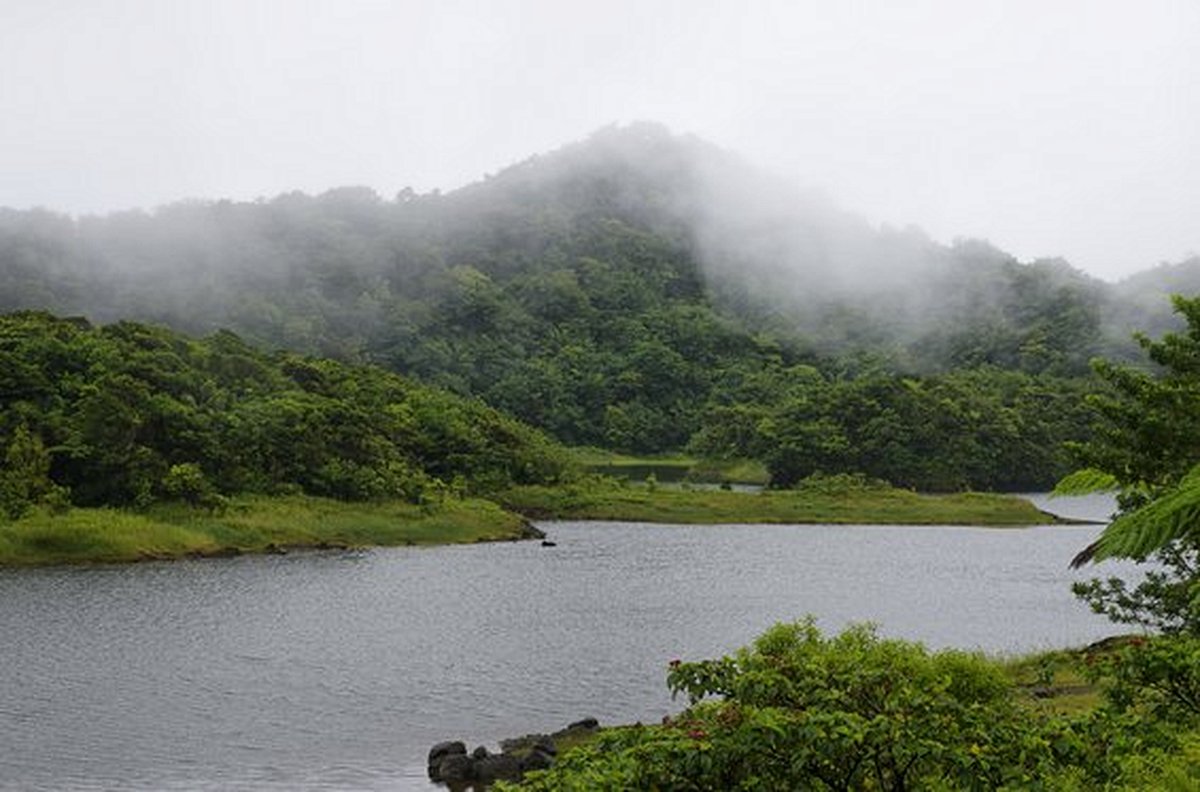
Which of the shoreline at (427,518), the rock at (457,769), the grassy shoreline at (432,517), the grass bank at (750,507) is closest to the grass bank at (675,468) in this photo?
the grass bank at (750,507)

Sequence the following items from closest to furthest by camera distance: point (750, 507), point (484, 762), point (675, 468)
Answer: point (484, 762)
point (750, 507)
point (675, 468)

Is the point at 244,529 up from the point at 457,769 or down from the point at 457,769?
up

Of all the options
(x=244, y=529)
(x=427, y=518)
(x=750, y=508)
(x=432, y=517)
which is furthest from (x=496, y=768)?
(x=750, y=508)

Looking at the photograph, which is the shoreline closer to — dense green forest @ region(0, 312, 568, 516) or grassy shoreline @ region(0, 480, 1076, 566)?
grassy shoreline @ region(0, 480, 1076, 566)

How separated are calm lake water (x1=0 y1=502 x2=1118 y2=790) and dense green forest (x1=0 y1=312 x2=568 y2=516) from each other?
11393 mm

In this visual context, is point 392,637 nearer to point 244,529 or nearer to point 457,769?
point 457,769

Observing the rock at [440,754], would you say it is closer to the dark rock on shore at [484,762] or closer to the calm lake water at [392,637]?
the dark rock on shore at [484,762]

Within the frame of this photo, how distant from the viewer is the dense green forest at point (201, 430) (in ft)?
233

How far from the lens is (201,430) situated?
251ft

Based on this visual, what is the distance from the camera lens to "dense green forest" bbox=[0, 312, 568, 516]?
71000 millimetres

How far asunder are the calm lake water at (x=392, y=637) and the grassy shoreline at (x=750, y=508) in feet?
68.4

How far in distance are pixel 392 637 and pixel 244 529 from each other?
100 ft

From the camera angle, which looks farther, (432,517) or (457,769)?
(432,517)

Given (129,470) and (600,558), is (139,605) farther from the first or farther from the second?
(600,558)
